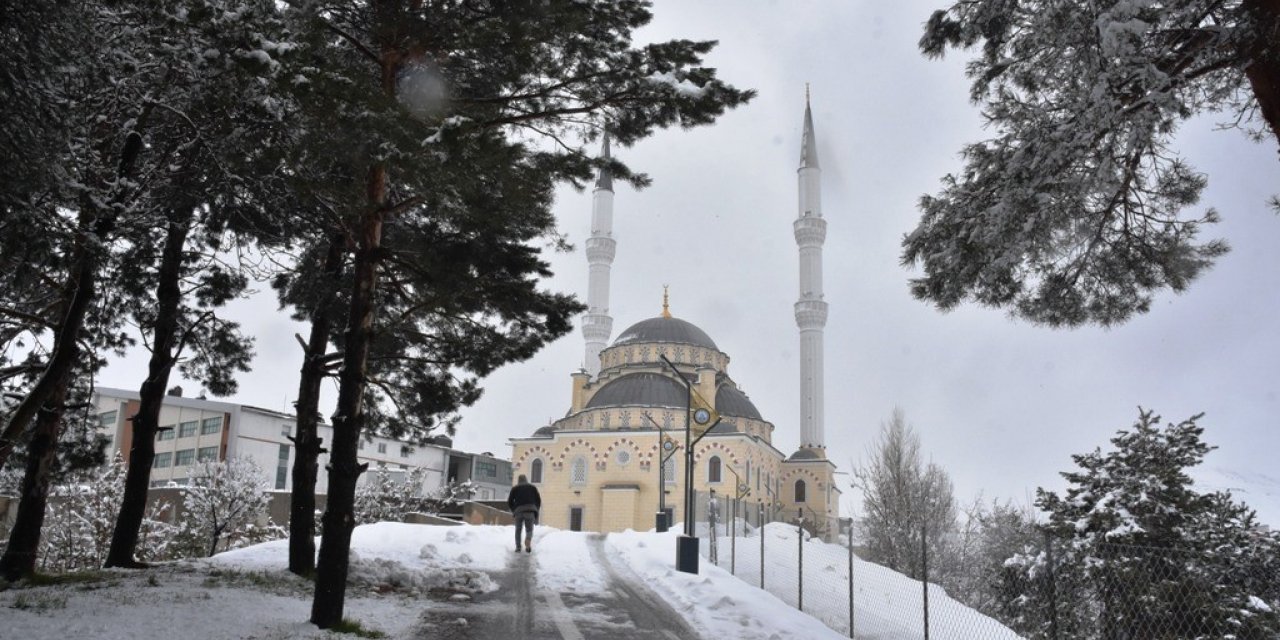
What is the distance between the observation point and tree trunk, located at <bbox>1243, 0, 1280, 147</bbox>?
21.3ft

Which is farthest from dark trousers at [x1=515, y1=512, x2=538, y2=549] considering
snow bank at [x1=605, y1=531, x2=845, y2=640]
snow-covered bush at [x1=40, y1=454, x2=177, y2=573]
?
snow-covered bush at [x1=40, y1=454, x2=177, y2=573]

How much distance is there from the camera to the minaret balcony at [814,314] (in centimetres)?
6066

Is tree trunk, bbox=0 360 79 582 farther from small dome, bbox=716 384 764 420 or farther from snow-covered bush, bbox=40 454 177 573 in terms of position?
small dome, bbox=716 384 764 420

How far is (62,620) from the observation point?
22.5 ft

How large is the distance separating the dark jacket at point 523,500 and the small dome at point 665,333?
4517cm

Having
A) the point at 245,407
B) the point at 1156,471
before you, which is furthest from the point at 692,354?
the point at 1156,471

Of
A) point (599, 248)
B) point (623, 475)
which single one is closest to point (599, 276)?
point (599, 248)

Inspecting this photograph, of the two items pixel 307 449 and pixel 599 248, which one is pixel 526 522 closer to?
pixel 307 449

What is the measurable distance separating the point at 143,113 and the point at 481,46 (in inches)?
141

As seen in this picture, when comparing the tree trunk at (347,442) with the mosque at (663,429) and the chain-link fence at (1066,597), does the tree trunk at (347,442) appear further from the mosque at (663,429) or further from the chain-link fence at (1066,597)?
the mosque at (663,429)

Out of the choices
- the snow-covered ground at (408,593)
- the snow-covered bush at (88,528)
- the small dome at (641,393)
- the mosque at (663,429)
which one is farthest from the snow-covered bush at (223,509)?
the small dome at (641,393)

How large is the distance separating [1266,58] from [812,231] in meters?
55.9

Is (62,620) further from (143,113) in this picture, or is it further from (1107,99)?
(1107,99)

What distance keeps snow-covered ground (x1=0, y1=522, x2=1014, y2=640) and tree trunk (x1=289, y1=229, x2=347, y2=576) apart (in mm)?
465
